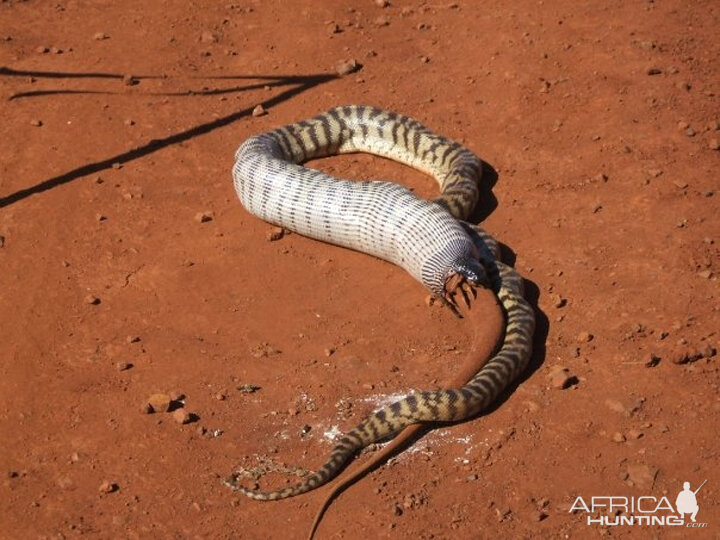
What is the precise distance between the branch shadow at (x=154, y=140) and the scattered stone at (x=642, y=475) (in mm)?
5951

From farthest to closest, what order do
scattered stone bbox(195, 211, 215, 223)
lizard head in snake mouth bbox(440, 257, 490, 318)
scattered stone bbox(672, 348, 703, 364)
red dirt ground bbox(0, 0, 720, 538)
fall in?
scattered stone bbox(195, 211, 215, 223) → lizard head in snake mouth bbox(440, 257, 490, 318) → scattered stone bbox(672, 348, 703, 364) → red dirt ground bbox(0, 0, 720, 538)

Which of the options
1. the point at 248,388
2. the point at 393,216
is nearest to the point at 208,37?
the point at 393,216

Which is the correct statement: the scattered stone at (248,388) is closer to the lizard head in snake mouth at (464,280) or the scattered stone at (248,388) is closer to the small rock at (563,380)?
the lizard head in snake mouth at (464,280)

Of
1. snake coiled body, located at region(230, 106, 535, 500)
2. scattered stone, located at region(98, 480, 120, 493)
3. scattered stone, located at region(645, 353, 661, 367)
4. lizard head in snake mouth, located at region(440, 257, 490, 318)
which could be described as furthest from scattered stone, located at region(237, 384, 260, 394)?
scattered stone, located at region(645, 353, 661, 367)

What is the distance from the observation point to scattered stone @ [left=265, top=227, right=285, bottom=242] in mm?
9992

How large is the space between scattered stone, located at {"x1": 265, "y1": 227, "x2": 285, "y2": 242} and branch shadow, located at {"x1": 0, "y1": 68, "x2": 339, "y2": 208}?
6.09 feet

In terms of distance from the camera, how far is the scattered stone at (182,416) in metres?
7.99

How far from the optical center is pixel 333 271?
377 inches

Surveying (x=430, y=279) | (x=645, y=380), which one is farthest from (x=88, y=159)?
(x=645, y=380)

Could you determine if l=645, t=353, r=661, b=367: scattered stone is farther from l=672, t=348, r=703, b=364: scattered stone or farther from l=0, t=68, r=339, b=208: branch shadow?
l=0, t=68, r=339, b=208: branch shadow

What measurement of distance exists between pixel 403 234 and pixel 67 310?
289 centimetres

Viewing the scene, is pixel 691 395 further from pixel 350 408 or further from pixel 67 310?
Answer: pixel 67 310

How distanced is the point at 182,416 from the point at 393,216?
270cm

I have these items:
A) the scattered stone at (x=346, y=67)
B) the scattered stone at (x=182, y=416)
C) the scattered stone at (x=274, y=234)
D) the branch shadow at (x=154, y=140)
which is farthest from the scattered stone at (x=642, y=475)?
the scattered stone at (x=346, y=67)
